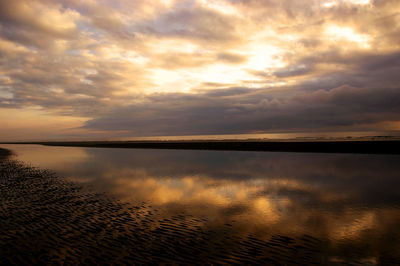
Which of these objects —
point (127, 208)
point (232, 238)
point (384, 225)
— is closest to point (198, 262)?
point (232, 238)

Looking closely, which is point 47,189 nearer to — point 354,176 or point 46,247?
point 46,247

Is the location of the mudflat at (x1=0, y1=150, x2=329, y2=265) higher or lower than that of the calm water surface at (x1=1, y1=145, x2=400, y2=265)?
higher

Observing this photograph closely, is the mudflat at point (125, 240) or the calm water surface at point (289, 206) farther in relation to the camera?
the calm water surface at point (289, 206)

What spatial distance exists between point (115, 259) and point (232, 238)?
461cm

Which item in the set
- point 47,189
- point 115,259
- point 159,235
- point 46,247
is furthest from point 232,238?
point 47,189

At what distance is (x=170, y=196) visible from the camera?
1777 cm

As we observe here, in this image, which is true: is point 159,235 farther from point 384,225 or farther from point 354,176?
point 354,176

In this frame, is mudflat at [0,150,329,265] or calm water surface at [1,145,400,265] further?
calm water surface at [1,145,400,265]

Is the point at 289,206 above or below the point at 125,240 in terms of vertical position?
below

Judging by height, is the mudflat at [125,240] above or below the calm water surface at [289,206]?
above

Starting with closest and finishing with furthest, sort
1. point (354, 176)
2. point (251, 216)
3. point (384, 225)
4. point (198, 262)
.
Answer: point (198, 262)
point (384, 225)
point (251, 216)
point (354, 176)

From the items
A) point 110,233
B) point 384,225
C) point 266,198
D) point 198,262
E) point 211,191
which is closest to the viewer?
point 198,262

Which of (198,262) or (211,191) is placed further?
(211,191)

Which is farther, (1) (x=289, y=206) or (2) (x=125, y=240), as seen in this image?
(1) (x=289, y=206)
